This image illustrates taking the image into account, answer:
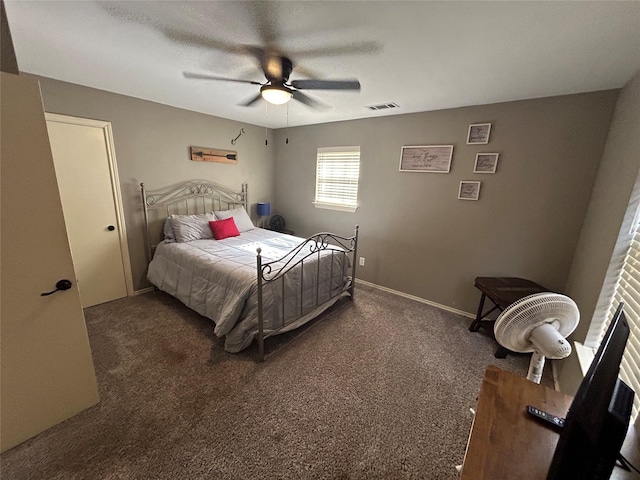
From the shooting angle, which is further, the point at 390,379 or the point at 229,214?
the point at 229,214

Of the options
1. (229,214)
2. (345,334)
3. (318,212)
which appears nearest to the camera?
(345,334)

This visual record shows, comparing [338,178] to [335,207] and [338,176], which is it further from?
[335,207]

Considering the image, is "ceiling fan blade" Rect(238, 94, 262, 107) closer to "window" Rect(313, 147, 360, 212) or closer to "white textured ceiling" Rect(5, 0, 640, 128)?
"white textured ceiling" Rect(5, 0, 640, 128)

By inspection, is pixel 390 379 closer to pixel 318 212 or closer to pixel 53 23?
pixel 318 212

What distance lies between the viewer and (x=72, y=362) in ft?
5.12

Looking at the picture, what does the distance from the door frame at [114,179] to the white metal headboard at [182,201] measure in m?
0.24

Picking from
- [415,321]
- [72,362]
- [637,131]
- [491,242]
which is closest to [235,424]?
[72,362]

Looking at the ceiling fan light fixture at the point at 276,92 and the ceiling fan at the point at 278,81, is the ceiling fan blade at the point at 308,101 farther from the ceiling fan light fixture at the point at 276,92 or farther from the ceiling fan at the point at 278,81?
the ceiling fan light fixture at the point at 276,92

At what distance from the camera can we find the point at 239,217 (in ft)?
12.9

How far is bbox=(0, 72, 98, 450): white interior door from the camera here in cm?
124

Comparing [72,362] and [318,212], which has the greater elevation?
[318,212]

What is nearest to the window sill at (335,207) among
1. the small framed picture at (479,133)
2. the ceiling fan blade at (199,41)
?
the small framed picture at (479,133)

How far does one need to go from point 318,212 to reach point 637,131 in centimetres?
340

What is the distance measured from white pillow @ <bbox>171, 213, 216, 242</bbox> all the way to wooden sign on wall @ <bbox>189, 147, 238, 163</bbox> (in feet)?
2.77
